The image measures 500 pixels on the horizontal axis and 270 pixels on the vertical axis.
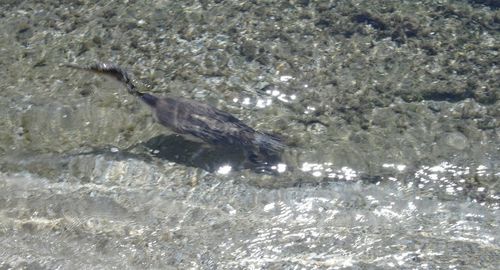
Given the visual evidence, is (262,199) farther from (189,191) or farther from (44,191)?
(44,191)

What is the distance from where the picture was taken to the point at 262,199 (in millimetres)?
4801

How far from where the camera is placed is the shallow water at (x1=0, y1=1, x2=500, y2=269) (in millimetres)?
4371

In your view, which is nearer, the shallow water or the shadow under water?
the shallow water

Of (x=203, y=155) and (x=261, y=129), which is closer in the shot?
(x=203, y=155)

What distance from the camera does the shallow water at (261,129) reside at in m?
4.37

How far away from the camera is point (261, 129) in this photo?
539 centimetres

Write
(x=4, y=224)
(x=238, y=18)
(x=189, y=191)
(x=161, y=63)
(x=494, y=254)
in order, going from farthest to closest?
(x=238, y=18), (x=161, y=63), (x=189, y=191), (x=4, y=224), (x=494, y=254)

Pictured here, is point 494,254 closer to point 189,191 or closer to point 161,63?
point 189,191

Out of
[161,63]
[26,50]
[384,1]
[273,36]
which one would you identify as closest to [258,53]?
[273,36]

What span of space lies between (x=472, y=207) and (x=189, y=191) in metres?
1.87

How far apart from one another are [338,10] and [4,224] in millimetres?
3581

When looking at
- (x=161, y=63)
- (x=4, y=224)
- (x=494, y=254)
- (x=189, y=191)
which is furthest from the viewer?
(x=161, y=63)

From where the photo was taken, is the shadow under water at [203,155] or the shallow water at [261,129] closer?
the shallow water at [261,129]

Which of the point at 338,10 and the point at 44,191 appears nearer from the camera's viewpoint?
the point at 44,191
